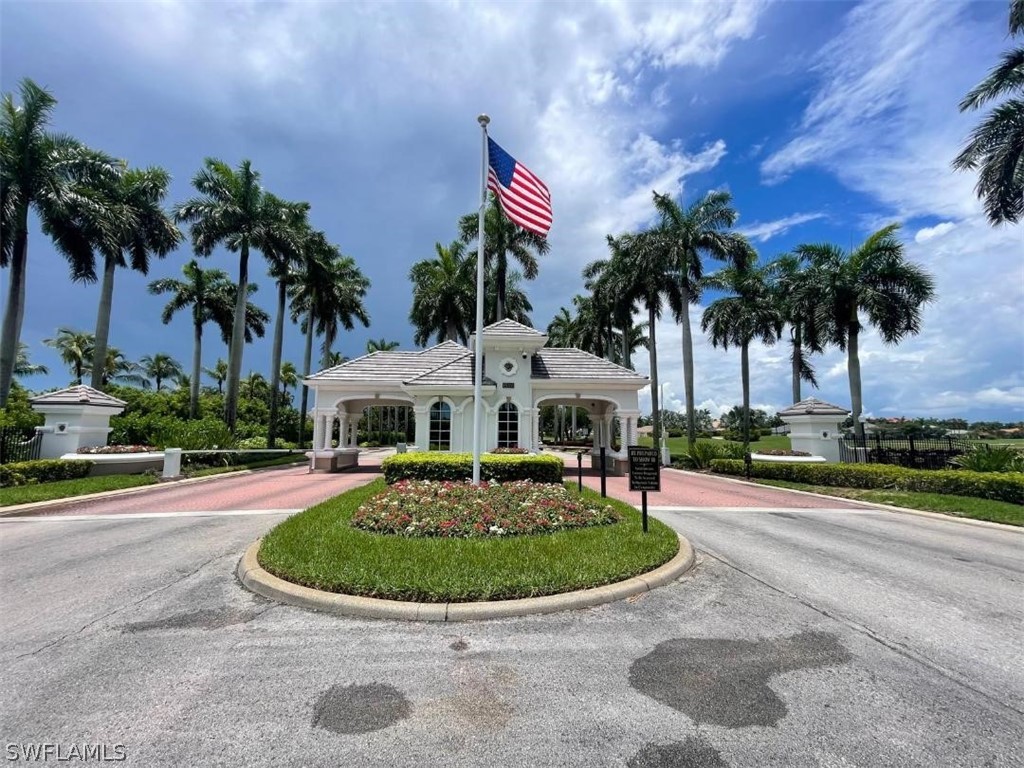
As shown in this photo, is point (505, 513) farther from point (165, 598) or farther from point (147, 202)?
point (147, 202)

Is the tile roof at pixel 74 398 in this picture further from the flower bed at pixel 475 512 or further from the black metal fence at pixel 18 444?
the flower bed at pixel 475 512

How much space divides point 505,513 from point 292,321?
3626 cm

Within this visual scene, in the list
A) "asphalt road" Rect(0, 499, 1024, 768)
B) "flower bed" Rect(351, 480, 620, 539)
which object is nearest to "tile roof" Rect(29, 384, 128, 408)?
"asphalt road" Rect(0, 499, 1024, 768)

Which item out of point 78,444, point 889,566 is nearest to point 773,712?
point 889,566

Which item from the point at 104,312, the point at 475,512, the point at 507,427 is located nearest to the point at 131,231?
the point at 104,312

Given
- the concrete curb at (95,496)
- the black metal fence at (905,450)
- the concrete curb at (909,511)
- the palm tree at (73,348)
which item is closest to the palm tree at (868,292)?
the black metal fence at (905,450)

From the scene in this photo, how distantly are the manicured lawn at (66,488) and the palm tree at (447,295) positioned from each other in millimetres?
23891

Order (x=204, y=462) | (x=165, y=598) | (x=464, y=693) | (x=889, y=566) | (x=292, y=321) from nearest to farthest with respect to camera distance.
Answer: (x=464, y=693) < (x=165, y=598) < (x=889, y=566) < (x=204, y=462) < (x=292, y=321)

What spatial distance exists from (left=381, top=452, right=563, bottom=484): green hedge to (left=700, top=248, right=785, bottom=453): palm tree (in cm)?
2389

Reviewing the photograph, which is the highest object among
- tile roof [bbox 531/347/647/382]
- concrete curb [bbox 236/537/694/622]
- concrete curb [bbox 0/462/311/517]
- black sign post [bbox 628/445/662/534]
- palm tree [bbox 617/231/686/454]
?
palm tree [bbox 617/231/686/454]

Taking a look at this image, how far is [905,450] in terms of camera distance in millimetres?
17781

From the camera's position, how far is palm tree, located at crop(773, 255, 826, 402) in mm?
27656

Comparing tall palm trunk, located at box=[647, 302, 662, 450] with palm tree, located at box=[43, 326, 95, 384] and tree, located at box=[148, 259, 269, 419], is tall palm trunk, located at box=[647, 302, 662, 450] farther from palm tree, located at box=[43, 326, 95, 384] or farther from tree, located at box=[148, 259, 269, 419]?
palm tree, located at box=[43, 326, 95, 384]

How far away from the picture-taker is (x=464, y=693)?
352cm
